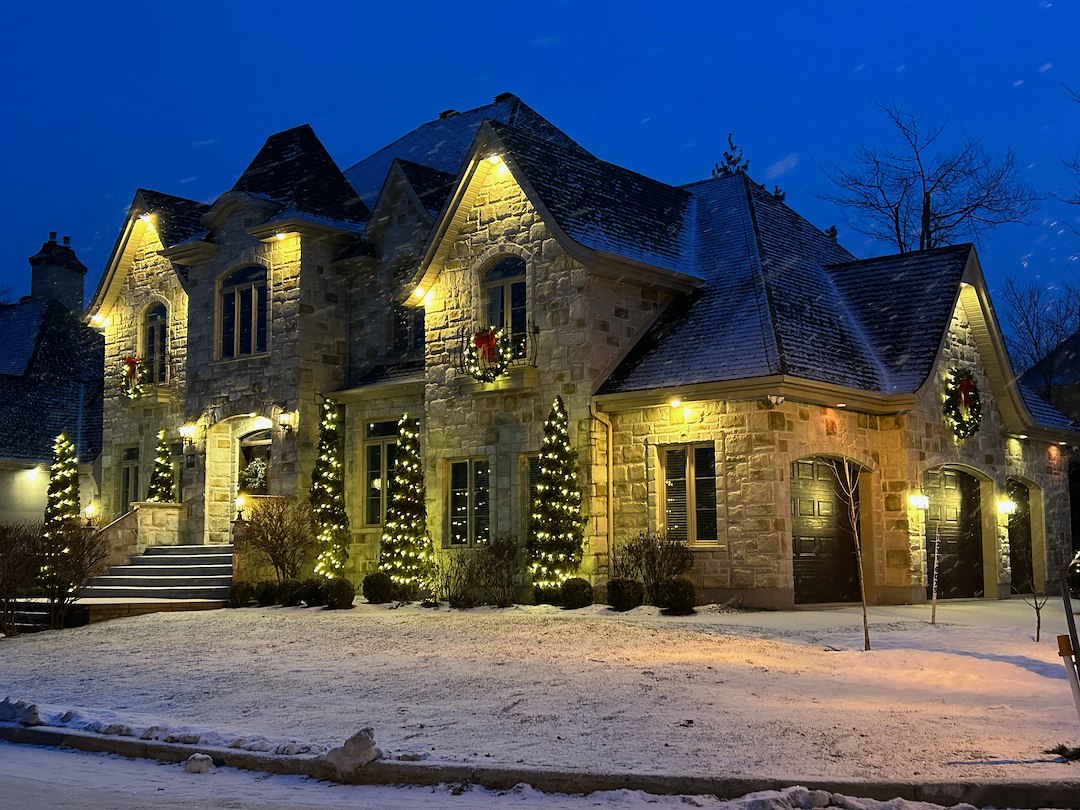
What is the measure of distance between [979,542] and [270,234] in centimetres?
1550

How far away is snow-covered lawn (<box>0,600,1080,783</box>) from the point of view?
8148 mm

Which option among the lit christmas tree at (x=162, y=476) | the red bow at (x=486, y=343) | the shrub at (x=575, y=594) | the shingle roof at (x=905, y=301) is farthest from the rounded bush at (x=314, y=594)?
the shingle roof at (x=905, y=301)

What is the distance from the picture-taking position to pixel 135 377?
1104 inches

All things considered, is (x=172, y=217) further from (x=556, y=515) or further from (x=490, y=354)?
(x=556, y=515)

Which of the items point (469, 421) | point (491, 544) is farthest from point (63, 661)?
point (469, 421)

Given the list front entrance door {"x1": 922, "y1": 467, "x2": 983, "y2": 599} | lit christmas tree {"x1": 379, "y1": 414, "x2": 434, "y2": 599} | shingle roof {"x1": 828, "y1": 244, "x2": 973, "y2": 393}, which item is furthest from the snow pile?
front entrance door {"x1": 922, "y1": 467, "x2": 983, "y2": 599}

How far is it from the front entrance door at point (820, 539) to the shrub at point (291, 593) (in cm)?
833

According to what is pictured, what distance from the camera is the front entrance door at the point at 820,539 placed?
19547 mm

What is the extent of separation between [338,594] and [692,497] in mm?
6062

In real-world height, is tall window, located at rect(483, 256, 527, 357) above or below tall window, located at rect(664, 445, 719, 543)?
above

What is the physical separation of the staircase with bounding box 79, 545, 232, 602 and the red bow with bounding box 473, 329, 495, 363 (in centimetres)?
631

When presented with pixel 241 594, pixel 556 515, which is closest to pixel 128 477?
pixel 241 594

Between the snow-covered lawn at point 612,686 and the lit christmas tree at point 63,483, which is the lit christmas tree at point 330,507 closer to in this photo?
the snow-covered lawn at point 612,686

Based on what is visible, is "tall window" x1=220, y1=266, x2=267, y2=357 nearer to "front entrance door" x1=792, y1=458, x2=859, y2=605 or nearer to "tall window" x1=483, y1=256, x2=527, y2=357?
"tall window" x1=483, y1=256, x2=527, y2=357
